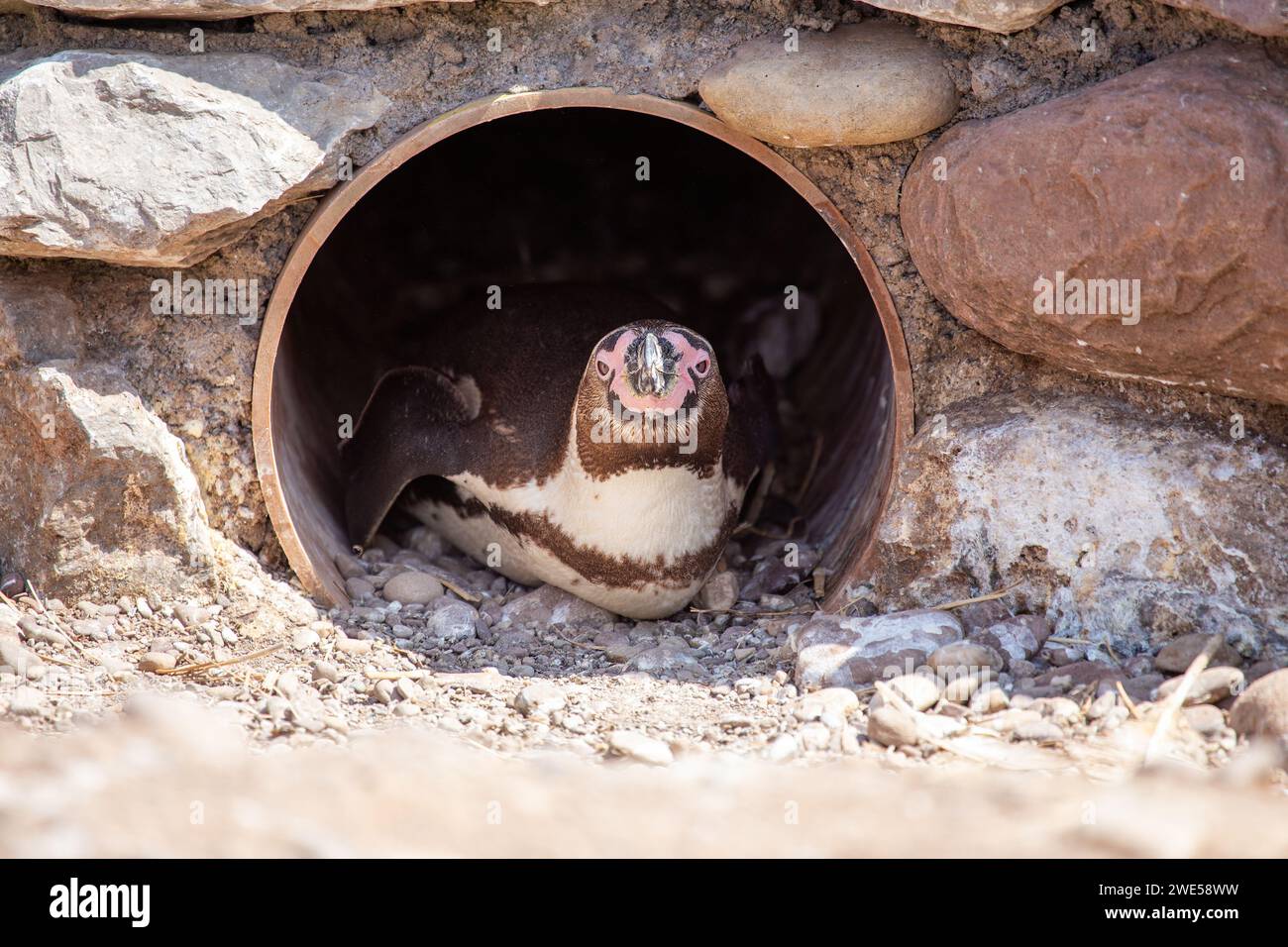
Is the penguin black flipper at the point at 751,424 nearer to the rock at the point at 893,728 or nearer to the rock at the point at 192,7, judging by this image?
the rock at the point at 893,728

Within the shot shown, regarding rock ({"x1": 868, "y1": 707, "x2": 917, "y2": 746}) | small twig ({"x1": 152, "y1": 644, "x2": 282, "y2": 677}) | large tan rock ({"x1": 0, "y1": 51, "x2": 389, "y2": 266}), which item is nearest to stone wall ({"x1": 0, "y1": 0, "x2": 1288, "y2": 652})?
large tan rock ({"x1": 0, "y1": 51, "x2": 389, "y2": 266})

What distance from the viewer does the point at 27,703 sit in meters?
3.12

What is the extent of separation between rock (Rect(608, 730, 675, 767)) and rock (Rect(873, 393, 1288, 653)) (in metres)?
1.18

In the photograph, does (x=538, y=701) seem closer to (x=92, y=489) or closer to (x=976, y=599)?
(x=976, y=599)

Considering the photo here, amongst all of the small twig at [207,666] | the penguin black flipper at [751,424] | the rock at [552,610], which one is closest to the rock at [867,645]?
the rock at [552,610]

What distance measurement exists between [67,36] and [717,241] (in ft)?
11.9

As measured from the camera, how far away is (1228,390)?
335cm

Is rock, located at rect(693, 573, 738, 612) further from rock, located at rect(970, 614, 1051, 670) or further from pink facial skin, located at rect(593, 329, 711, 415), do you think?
rock, located at rect(970, 614, 1051, 670)

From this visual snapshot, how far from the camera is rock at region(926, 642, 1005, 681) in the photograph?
3.31m

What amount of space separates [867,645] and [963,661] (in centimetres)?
33

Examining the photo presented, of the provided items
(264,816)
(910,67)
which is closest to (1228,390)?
(910,67)

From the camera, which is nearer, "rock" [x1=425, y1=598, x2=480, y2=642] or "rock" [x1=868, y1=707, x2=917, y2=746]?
"rock" [x1=868, y1=707, x2=917, y2=746]

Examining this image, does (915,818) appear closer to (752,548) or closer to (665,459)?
(665,459)

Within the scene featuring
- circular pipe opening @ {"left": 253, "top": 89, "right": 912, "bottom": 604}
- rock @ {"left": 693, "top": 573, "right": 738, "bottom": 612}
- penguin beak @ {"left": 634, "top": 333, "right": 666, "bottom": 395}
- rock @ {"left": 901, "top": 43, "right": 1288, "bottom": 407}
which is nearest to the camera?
rock @ {"left": 901, "top": 43, "right": 1288, "bottom": 407}
